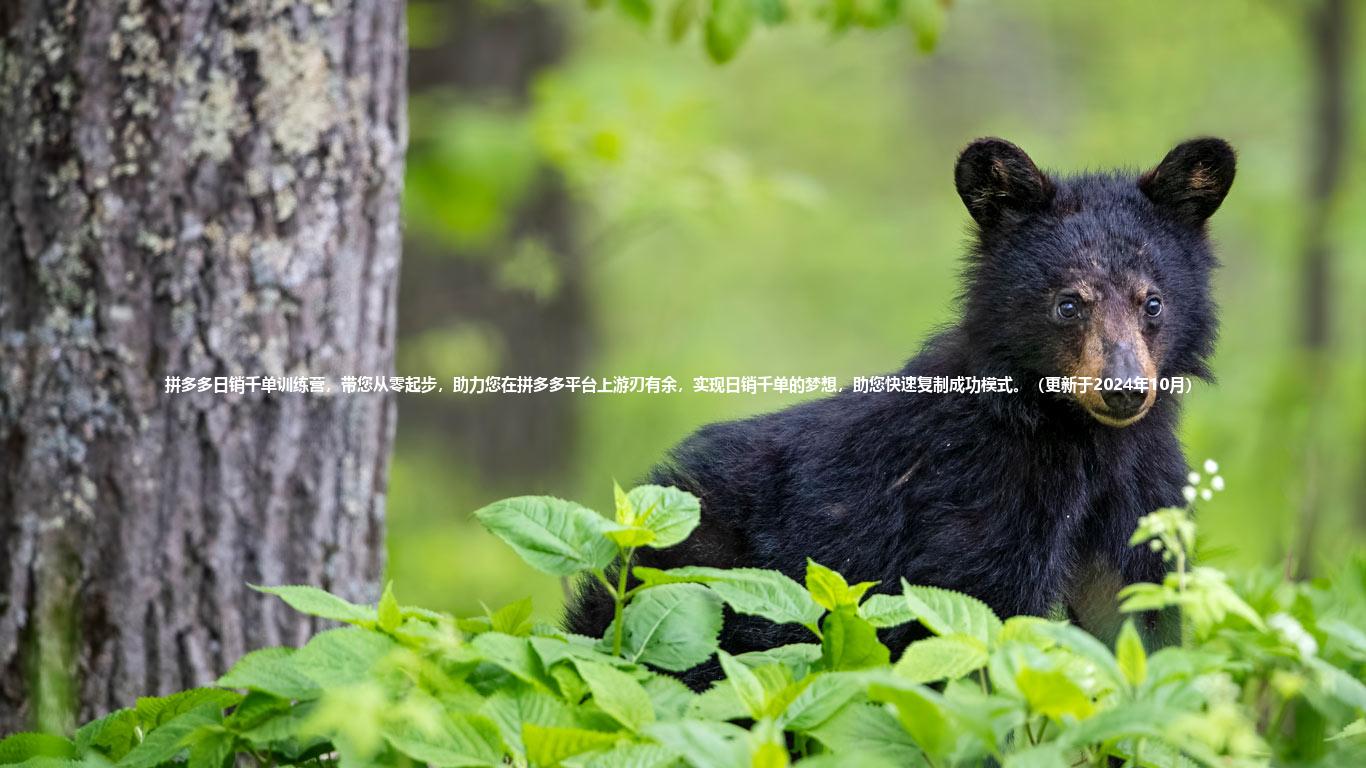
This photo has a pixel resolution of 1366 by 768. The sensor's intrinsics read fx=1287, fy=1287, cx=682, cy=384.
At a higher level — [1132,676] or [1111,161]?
[1111,161]

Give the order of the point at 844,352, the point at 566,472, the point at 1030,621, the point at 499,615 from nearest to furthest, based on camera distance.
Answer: the point at 1030,621 → the point at 499,615 → the point at 566,472 → the point at 844,352

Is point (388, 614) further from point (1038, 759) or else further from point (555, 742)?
point (1038, 759)

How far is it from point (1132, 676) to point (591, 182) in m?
6.13

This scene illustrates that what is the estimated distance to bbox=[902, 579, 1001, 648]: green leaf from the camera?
2.07 meters

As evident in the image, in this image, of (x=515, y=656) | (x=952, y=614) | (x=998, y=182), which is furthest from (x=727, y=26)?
(x=515, y=656)

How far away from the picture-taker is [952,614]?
2.15 meters

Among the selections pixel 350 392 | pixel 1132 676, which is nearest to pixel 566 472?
pixel 350 392

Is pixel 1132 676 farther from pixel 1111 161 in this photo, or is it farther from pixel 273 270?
pixel 1111 161

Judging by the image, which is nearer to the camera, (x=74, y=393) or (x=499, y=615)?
(x=499, y=615)

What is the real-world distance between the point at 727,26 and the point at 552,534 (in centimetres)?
234

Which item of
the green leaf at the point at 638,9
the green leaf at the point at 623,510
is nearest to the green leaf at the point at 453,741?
the green leaf at the point at 623,510

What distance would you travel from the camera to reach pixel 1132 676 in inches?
71.3

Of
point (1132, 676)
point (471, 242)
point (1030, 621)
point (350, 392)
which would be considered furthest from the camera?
point (471, 242)

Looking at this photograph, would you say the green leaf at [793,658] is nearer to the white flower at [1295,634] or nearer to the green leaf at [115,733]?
the white flower at [1295,634]
